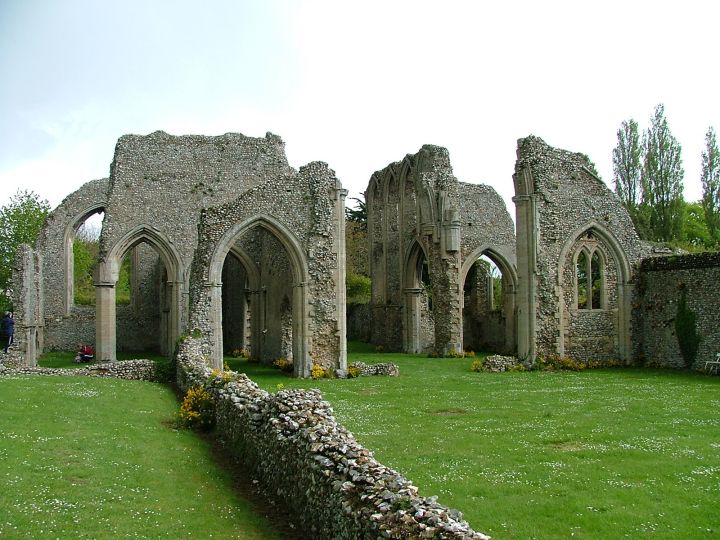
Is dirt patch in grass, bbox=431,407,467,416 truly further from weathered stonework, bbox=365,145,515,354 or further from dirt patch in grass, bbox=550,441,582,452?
weathered stonework, bbox=365,145,515,354

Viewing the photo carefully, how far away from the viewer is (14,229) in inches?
1377

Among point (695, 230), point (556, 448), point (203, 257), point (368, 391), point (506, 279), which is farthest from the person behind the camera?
point (695, 230)

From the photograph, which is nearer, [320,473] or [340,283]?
[320,473]

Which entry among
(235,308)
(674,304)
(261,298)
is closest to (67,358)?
(235,308)

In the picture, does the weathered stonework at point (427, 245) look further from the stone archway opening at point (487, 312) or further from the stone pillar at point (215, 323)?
the stone pillar at point (215, 323)

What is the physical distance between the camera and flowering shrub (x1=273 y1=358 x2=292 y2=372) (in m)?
22.1

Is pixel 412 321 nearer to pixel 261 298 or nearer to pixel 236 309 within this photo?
pixel 236 309

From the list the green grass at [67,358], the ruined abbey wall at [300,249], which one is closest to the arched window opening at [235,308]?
the green grass at [67,358]

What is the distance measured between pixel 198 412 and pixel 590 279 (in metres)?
17.1

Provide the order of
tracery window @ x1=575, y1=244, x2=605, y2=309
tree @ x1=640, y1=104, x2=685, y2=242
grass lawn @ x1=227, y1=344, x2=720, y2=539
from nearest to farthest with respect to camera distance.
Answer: grass lawn @ x1=227, y1=344, x2=720, y2=539 → tracery window @ x1=575, y1=244, x2=605, y2=309 → tree @ x1=640, y1=104, x2=685, y2=242

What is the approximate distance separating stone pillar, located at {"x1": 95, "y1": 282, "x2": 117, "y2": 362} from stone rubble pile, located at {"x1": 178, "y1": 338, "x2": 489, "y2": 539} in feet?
51.8

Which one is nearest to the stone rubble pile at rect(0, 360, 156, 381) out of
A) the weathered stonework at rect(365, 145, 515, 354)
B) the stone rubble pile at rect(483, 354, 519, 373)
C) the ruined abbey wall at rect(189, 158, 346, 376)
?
the ruined abbey wall at rect(189, 158, 346, 376)

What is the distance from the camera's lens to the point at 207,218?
20.7 m

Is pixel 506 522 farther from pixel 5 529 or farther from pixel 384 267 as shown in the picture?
pixel 384 267
